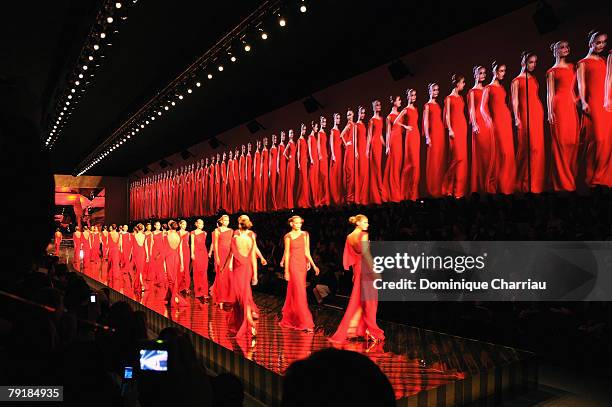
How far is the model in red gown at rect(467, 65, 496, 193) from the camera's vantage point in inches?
262

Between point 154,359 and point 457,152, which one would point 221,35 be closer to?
point 457,152

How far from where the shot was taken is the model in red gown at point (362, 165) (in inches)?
340

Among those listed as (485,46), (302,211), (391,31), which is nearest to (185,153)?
(302,211)

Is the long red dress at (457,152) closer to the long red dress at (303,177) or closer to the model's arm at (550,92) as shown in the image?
the model's arm at (550,92)

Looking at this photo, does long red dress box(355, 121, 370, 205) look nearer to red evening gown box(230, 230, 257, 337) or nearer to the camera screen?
red evening gown box(230, 230, 257, 337)

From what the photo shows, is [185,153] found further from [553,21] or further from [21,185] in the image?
[21,185]

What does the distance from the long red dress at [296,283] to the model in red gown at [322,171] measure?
294cm

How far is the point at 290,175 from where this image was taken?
1077 centimetres

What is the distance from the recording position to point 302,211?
10.9 metres

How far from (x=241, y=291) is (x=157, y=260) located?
5209 mm

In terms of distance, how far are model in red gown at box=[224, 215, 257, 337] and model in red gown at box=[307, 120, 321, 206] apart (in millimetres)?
3558

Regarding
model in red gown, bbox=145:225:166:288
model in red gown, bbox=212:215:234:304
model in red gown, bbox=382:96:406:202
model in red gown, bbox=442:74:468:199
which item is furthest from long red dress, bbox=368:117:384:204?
model in red gown, bbox=145:225:166:288

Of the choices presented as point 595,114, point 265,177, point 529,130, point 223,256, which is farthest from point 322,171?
point 595,114

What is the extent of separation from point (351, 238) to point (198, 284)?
5327 mm
